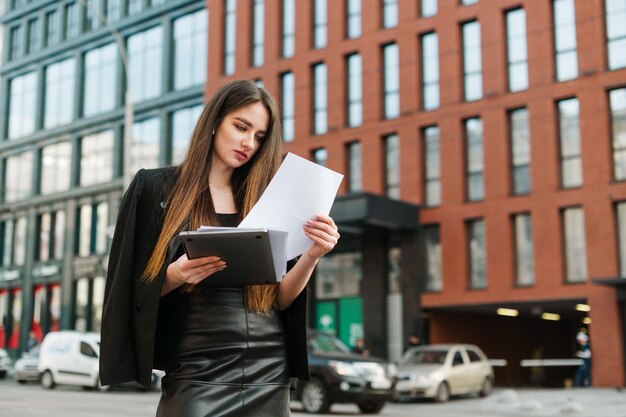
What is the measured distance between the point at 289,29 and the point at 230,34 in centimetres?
365

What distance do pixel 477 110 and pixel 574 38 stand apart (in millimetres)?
4195

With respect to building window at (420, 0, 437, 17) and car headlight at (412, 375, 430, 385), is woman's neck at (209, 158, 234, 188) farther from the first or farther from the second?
building window at (420, 0, 437, 17)

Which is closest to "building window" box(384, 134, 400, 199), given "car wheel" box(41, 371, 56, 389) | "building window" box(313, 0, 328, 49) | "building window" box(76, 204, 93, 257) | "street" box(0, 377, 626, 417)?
"building window" box(313, 0, 328, 49)

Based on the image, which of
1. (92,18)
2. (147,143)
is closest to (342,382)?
(147,143)

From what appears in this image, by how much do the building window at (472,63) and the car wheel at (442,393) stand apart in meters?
13.3

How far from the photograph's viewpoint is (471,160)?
104ft

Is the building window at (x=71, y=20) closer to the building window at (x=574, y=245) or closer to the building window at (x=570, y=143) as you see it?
the building window at (x=570, y=143)

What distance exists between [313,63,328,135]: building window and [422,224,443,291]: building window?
6.69 meters

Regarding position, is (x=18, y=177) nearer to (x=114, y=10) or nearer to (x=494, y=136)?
(x=114, y=10)

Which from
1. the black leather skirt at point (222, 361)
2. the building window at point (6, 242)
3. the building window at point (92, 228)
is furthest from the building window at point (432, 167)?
the black leather skirt at point (222, 361)

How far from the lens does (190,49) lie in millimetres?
42531

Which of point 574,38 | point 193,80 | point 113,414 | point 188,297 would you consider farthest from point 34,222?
point 188,297

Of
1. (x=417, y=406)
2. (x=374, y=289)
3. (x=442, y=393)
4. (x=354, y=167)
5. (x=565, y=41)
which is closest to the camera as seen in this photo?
(x=417, y=406)

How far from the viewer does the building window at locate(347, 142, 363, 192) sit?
1370 inches
